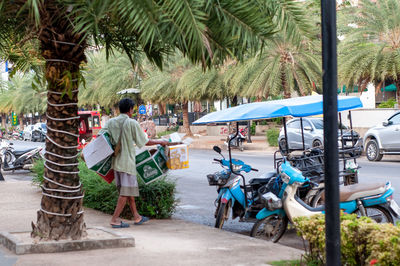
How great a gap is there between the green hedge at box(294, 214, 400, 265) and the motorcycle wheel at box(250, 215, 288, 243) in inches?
81.1

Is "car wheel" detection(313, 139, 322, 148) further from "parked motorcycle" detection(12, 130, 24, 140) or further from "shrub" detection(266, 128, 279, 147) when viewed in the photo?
"parked motorcycle" detection(12, 130, 24, 140)

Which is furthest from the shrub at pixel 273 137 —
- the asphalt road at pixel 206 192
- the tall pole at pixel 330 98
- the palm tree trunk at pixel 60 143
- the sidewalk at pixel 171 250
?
the tall pole at pixel 330 98

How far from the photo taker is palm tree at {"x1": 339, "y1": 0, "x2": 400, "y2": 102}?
26297mm

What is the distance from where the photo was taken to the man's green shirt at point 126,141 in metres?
8.38

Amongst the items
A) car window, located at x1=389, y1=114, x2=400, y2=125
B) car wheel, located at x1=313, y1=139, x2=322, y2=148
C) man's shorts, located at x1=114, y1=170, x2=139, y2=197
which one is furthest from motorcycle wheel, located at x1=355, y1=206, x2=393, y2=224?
car wheel, located at x1=313, y1=139, x2=322, y2=148

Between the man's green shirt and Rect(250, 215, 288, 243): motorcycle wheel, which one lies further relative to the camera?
the man's green shirt

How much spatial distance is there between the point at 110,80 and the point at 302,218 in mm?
41415

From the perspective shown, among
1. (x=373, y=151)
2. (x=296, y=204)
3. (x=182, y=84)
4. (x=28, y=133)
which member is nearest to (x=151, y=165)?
(x=296, y=204)

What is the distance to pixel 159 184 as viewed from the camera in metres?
9.56

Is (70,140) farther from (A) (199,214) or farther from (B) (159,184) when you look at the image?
(A) (199,214)

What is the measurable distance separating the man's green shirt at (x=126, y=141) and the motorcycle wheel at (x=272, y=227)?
186 cm

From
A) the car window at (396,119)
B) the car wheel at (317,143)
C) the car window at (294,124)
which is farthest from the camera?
the car window at (294,124)

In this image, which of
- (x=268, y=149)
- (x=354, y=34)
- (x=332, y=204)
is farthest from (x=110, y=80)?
(x=332, y=204)

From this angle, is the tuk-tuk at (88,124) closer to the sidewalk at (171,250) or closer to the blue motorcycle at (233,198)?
the sidewalk at (171,250)
